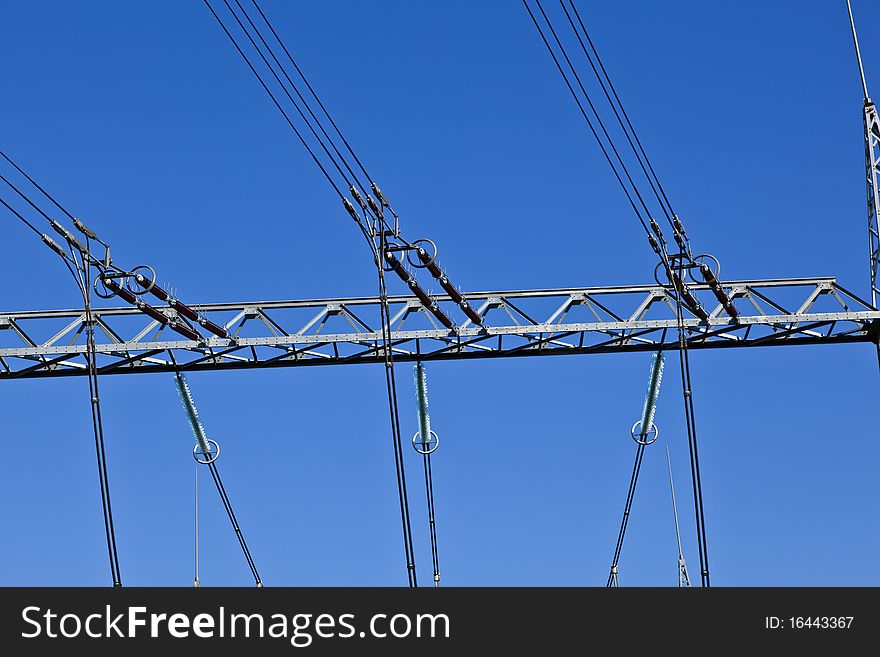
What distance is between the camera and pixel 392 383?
20891 mm

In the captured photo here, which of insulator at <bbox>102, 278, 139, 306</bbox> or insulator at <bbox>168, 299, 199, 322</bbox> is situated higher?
insulator at <bbox>168, 299, 199, 322</bbox>

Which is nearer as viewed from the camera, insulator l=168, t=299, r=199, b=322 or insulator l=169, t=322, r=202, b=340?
insulator l=168, t=299, r=199, b=322

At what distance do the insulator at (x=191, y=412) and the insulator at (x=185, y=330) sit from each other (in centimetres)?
68

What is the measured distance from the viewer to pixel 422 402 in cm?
2270

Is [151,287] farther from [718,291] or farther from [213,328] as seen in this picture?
[718,291]

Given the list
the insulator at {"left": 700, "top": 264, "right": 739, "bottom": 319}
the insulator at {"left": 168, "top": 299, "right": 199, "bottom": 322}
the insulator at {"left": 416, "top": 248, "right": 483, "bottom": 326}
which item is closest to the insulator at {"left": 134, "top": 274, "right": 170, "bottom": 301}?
the insulator at {"left": 168, "top": 299, "right": 199, "bottom": 322}

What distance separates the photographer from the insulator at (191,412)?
2265 cm

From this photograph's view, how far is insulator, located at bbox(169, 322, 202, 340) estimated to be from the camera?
71.7 ft

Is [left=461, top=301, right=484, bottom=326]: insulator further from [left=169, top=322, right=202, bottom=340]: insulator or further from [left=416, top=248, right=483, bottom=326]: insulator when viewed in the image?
[left=169, top=322, right=202, bottom=340]: insulator

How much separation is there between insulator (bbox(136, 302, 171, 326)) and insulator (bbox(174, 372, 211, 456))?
44.7 inches
